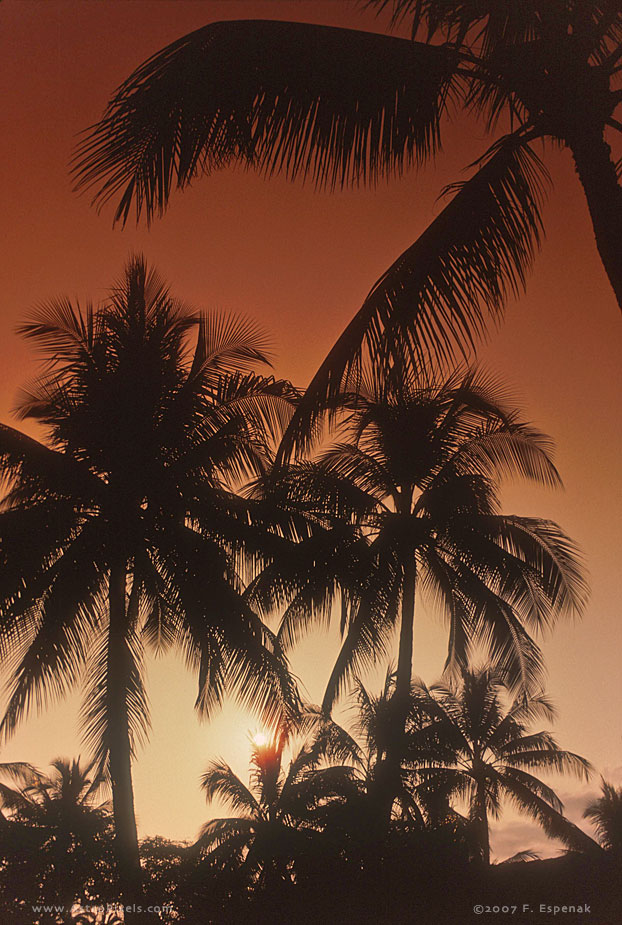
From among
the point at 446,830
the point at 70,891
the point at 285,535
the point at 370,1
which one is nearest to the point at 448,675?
the point at 446,830

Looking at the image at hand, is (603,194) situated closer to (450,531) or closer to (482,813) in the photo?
(450,531)

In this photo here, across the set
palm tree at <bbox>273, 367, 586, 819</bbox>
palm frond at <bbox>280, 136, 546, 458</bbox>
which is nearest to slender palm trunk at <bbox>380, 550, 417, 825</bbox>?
palm tree at <bbox>273, 367, 586, 819</bbox>

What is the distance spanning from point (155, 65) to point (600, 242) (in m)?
2.23

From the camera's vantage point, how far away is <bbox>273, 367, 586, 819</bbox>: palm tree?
16.1 metres

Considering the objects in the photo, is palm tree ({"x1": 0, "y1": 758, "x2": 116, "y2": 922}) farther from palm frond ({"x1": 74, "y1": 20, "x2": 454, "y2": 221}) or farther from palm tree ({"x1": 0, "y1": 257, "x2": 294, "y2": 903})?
palm frond ({"x1": 74, "y1": 20, "x2": 454, "y2": 221})

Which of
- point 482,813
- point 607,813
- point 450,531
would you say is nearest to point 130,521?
point 450,531

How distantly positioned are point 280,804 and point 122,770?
23.1ft

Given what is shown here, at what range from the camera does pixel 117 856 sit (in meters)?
11.3

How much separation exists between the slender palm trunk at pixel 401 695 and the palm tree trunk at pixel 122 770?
580 cm

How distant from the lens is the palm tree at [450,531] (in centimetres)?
1609

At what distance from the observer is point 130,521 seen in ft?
39.7

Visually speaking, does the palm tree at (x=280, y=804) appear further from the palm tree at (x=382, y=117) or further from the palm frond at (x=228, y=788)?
the palm tree at (x=382, y=117)

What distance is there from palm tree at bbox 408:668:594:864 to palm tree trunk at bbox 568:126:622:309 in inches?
644

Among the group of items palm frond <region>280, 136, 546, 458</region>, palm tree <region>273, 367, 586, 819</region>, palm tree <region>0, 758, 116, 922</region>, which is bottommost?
palm tree <region>0, 758, 116, 922</region>
